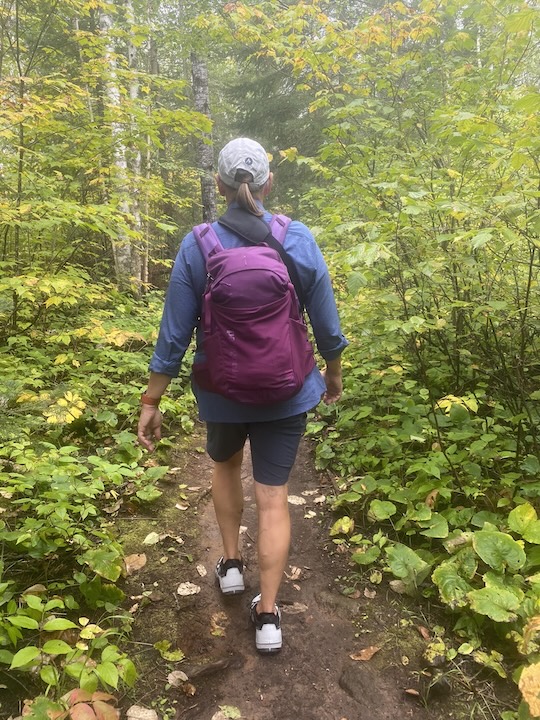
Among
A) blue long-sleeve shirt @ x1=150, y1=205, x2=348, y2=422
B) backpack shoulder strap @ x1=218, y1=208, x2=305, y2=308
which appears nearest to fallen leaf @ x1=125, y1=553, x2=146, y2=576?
blue long-sleeve shirt @ x1=150, y1=205, x2=348, y2=422

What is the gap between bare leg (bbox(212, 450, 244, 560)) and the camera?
2.50 meters

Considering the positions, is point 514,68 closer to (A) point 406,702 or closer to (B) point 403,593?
(B) point 403,593

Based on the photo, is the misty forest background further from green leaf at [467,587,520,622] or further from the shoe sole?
the shoe sole

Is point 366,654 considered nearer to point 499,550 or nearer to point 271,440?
point 499,550

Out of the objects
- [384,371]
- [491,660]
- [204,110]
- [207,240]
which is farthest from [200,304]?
[204,110]

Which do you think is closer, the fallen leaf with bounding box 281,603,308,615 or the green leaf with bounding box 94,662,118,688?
the green leaf with bounding box 94,662,118,688

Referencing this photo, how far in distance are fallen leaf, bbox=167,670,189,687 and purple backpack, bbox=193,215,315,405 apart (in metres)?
1.37

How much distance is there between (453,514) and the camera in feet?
9.30

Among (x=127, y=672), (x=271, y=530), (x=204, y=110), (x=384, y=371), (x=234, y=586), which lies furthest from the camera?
(x=204, y=110)

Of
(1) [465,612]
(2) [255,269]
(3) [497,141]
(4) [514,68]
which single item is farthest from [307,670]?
(4) [514,68]

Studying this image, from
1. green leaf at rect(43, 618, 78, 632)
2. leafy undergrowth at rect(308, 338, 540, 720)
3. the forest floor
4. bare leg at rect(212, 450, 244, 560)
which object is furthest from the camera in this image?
bare leg at rect(212, 450, 244, 560)

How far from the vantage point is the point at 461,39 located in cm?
446

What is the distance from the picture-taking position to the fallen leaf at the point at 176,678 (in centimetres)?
206

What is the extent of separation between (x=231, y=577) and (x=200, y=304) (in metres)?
1.69
